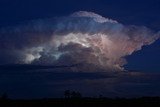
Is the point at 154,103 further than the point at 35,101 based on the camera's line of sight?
No

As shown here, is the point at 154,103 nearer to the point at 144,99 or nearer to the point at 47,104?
the point at 144,99

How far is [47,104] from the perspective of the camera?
16512 centimetres

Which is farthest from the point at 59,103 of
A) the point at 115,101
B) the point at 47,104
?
the point at 115,101

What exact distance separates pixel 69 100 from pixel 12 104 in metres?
15.3

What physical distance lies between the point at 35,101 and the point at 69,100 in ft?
30.3

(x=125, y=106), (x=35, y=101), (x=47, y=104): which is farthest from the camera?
(x=35, y=101)

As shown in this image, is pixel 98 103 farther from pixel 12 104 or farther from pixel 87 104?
pixel 12 104

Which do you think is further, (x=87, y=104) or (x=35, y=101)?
(x=35, y=101)

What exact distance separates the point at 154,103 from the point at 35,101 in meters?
34.1

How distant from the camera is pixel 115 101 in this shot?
168 m

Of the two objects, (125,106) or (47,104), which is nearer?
(125,106)

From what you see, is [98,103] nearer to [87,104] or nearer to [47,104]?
[87,104]

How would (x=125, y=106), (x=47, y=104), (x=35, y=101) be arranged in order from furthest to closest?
(x=35, y=101) < (x=47, y=104) < (x=125, y=106)

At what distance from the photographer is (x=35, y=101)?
6924 inches
